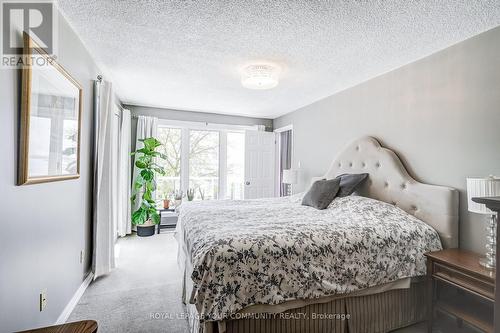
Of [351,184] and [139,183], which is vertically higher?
[351,184]

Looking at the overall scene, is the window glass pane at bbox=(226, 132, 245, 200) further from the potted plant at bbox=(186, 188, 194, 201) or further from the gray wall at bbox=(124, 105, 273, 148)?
the potted plant at bbox=(186, 188, 194, 201)

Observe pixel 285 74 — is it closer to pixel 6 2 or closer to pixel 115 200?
pixel 6 2

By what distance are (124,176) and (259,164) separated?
268cm

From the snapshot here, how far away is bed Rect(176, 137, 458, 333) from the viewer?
57.2 inches

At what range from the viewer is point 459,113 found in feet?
6.86

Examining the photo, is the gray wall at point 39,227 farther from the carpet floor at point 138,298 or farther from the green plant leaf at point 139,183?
the green plant leaf at point 139,183

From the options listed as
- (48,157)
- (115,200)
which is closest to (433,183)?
(48,157)

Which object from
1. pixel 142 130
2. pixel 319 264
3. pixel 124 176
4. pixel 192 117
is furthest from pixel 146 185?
pixel 319 264

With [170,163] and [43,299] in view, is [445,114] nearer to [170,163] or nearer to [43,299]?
[43,299]

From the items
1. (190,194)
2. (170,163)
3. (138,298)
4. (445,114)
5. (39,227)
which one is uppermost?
(445,114)

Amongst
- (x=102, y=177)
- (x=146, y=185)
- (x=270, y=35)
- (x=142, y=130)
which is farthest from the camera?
(x=142, y=130)

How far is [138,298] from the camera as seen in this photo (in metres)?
2.34

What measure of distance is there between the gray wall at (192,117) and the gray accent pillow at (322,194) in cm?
296

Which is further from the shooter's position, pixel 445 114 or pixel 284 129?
pixel 284 129
